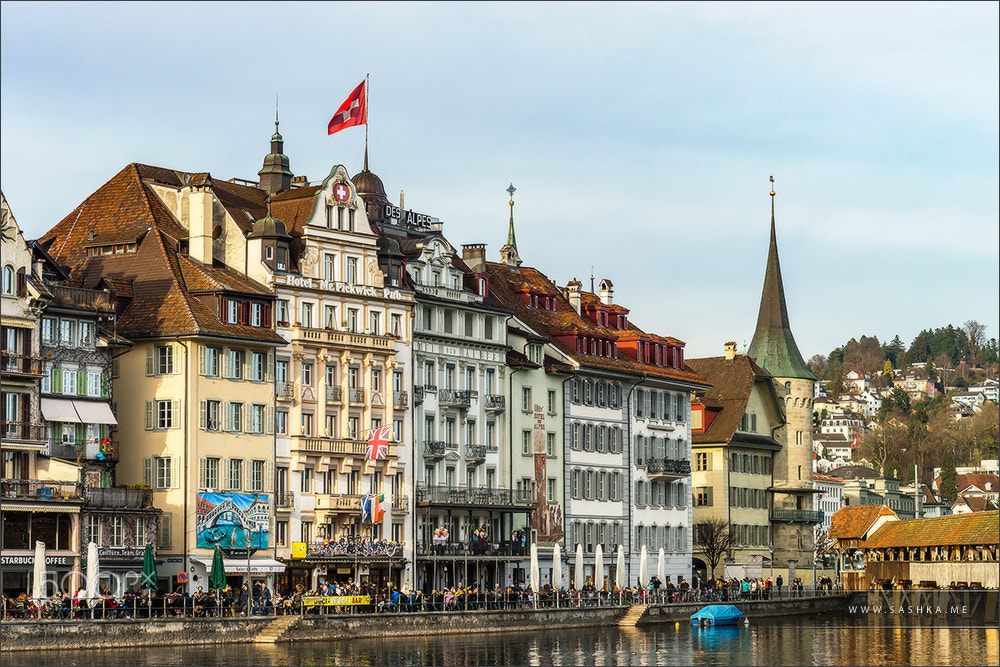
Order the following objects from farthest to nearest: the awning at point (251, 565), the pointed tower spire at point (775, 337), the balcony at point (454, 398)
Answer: the pointed tower spire at point (775, 337) < the balcony at point (454, 398) < the awning at point (251, 565)

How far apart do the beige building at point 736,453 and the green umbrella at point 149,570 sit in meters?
54.3

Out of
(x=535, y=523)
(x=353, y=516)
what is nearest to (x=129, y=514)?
(x=353, y=516)

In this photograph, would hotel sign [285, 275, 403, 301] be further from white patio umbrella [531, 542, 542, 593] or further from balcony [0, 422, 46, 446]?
balcony [0, 422, 46, 446]

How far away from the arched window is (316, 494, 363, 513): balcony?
18.8 meters

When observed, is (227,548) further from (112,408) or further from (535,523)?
(535,523)

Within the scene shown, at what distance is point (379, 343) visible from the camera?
102 meters

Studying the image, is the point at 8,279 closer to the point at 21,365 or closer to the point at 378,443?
the point at 21,365

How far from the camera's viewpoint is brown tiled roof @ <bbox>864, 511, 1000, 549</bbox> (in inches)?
4993

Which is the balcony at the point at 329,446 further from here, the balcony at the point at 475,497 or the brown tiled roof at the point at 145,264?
the brown tiled roof at the point at 145,264

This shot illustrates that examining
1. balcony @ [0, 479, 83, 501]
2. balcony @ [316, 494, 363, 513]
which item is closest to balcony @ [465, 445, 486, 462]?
balcony @ [316, 494, 363, 513]

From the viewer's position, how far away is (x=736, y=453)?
136 meters

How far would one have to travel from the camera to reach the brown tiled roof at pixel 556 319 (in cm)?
11662

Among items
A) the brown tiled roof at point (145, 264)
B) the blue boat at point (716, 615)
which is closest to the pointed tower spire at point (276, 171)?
the brown tiled roof at point (145, 264)

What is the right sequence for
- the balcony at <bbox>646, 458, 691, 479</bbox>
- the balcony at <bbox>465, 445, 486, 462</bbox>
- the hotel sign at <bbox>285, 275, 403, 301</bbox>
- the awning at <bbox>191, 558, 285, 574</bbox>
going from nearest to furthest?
the awning at <bbox>191, 558, 285, 574</bbox>, the hotel sign at <bbox>285, 275, 403, 301</bbox>, the balcony at <bbox>465, 445, 486, 462</bbox>, the balcony at <bbox>646, 458, 691, 479</bbox>
